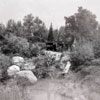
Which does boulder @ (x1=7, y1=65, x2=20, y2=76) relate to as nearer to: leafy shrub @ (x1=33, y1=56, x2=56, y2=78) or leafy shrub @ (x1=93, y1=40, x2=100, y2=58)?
leafy shrub @ (x1=33, y1=56, x2=56, y2=78)

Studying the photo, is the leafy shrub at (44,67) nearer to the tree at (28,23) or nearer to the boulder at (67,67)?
the boulder at (67,67)

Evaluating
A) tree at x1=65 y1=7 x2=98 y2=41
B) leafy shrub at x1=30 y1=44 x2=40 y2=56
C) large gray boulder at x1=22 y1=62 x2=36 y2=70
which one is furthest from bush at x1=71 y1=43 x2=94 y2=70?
tree at x1=65 y1=7 x2=98 y2=41

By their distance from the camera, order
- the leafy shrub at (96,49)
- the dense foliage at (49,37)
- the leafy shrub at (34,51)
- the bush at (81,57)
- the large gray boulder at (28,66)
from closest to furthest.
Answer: the large gray boulder at (28,66) → the bush at (81,57) → the dense foliage at (49,37) → the leafy shrub at (96,49) → the leafy shrub at (34,51)

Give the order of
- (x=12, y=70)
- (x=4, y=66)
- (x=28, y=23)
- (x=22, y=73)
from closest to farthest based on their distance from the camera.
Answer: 1. (x=22, y=73)
2. (x=12, y=70)
3. (x=4, y=66)
4. (x=28, y=23)

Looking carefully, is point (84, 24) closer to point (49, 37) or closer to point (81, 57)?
point (49, 37)

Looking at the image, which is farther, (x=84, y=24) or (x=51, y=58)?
(x=84, y=24)

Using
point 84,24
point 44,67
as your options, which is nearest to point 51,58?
point 44,67

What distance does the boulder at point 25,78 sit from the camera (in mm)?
4812

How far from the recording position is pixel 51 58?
6301mm

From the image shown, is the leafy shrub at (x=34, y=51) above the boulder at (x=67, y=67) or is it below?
above

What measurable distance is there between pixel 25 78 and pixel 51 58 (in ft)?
5.82

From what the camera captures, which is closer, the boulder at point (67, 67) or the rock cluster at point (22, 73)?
the rock cluster at point (22, 73)

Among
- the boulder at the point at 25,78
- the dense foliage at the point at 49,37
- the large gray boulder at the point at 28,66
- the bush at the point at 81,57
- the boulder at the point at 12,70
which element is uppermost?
the dense foliage at the point at 49,37

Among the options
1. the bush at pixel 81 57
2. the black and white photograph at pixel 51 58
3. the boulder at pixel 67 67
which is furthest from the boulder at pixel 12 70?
the bush at pixel 81 57
